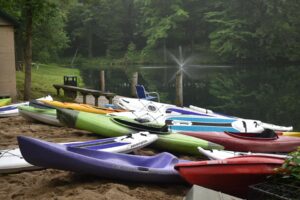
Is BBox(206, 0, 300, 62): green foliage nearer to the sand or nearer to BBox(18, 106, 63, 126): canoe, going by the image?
BBox(18, 106, 63, 126): canoe

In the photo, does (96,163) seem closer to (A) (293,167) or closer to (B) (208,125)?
(A) (293,167)

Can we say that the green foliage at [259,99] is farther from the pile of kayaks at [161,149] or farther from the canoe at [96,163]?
the canoe at [96,163]

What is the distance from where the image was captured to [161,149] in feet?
26.7

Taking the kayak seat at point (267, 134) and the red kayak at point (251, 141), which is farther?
the kayak seat at point (267, 134)

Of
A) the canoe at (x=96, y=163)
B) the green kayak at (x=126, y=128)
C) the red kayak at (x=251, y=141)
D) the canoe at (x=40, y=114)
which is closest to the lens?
the canoe at (x=96, y=163)

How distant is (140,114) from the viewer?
10.5 metres

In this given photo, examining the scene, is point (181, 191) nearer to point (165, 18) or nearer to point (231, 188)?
point (231, 188)

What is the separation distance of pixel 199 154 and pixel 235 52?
41666 mm

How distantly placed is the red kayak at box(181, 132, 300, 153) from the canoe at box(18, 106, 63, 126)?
3.49m

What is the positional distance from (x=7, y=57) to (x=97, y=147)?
30.4 ft

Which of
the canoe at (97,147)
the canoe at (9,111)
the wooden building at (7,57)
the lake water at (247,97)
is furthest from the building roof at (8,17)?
the lake water at (247,97)

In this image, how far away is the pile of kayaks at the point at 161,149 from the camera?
495cm

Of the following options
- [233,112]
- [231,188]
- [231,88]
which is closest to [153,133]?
[231,188]

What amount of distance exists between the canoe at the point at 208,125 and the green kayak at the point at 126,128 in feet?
2.79
